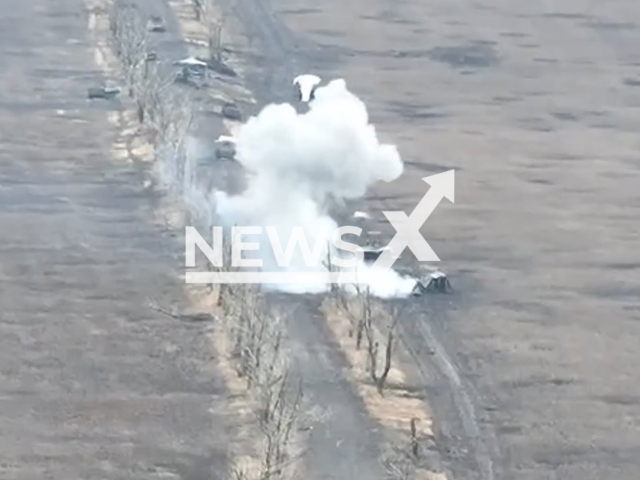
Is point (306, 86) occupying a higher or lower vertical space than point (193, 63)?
lower

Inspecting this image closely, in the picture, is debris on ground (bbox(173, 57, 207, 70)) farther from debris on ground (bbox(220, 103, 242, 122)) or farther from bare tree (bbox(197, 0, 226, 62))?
debris on ground (bbox(220, 103, 242, 122))

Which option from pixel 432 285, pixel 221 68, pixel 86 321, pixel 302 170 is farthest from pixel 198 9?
pixel 86 321

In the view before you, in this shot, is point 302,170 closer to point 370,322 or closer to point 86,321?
point 370,322

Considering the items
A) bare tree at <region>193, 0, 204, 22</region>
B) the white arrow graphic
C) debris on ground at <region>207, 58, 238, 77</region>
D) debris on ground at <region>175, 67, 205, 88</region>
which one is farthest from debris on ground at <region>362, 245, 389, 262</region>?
bare tree at <region>193, 0, 204, 22</region>

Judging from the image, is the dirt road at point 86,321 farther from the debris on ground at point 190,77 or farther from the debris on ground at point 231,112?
the debris on ground at point 231,112

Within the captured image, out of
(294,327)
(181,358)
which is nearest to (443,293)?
Result: (294,327)
